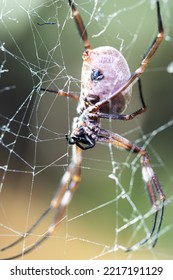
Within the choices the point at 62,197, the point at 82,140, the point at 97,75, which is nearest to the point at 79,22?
the point at 97,75

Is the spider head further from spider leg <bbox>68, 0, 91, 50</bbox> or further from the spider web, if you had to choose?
the spider web

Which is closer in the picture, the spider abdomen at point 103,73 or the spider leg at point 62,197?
the spider leg at point 62,197

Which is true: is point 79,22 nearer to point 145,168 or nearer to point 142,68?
point 142,68

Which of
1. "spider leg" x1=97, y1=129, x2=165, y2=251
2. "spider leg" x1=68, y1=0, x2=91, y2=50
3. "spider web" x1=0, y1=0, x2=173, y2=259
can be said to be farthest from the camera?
"spider web" x1=0, y1=0, x2=173, y2=259

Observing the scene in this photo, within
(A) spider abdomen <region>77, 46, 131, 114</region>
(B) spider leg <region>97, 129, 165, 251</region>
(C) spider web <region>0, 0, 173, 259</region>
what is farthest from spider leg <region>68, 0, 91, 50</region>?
(C) spider web <region>0, 0, 173, 259</region>

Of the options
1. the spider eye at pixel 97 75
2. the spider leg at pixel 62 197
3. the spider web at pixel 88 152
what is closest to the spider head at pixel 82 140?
the spider leg at pixel 62 197

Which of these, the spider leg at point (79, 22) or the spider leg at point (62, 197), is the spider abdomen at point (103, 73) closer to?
the spider leg at point (79, 22)

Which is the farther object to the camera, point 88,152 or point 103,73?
point 88,152

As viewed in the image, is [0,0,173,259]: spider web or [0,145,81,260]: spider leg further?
[0,0,173,259]: spider web

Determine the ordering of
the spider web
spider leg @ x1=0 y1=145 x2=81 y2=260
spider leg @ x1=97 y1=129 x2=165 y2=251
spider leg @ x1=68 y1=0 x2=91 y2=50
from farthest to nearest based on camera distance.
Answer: the spider web < spider leg @ x1=97 y1=129 x2=165 y2=251 < spider leg @ x1=68 y1=0 x2=91 y2=50 < spider leg @ x1=0 y1=145 x2=81 y2=260
